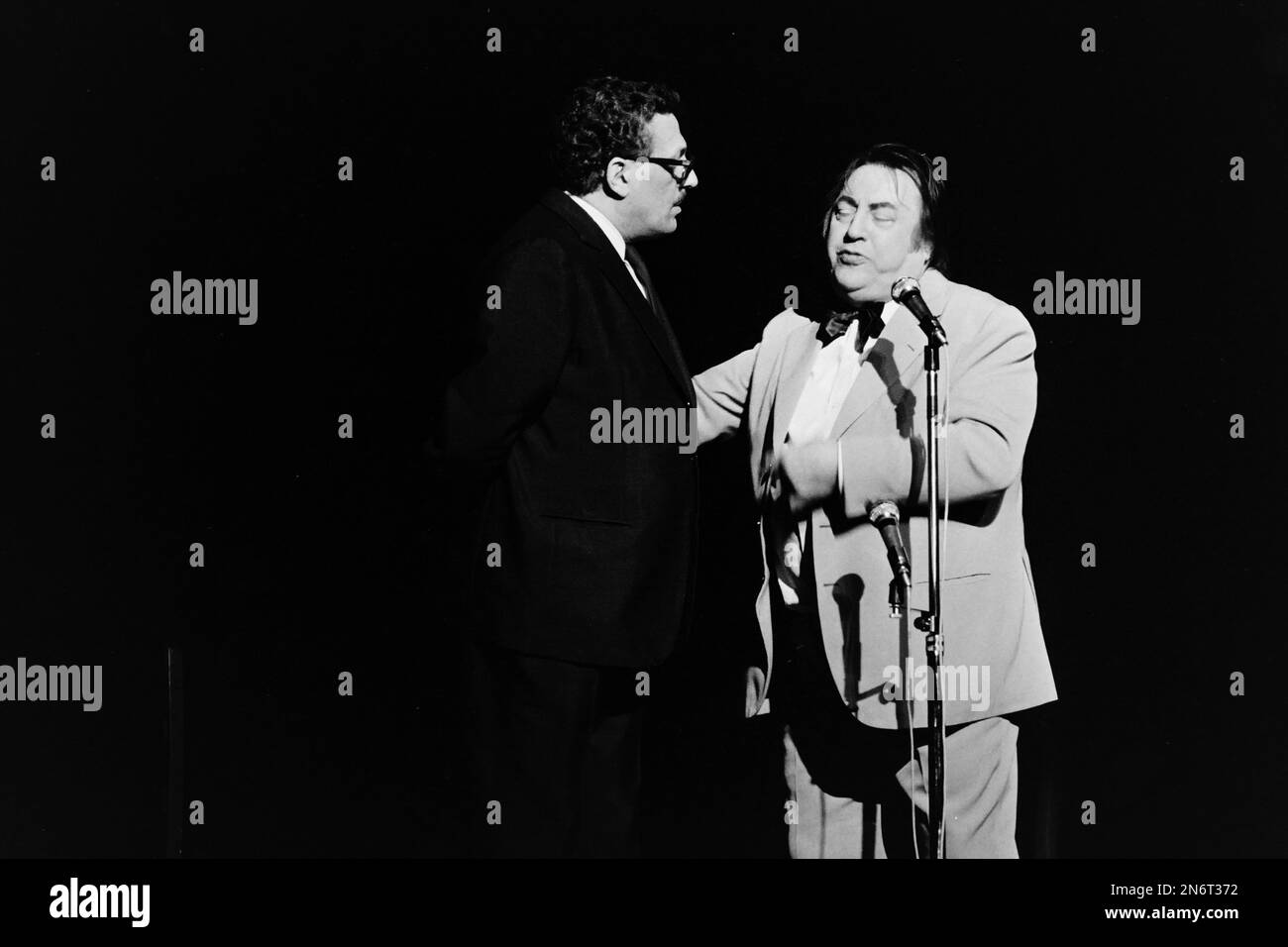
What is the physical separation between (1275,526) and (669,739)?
1.81 meters

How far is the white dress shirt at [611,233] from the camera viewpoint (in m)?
3.40

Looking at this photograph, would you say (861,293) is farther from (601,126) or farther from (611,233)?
(601,126)

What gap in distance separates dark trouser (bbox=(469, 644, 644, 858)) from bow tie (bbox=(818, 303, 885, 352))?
1.05 metres

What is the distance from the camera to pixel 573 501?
133 inches

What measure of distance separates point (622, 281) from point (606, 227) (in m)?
0.18

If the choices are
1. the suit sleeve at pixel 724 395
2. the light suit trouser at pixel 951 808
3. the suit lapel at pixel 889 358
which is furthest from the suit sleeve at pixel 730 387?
the light suit trouser at pixel 951 808

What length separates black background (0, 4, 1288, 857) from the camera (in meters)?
3.62

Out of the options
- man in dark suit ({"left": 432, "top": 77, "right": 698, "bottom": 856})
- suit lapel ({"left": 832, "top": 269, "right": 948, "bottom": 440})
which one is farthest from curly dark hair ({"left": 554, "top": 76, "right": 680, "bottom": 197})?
suit lapel ({"left": 832, "top": 269, "right": 948, "bottom": 440})

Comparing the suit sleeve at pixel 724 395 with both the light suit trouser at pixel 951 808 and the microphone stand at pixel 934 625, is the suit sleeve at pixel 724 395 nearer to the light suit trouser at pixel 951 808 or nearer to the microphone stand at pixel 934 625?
the microphone stand at pixel 934 625

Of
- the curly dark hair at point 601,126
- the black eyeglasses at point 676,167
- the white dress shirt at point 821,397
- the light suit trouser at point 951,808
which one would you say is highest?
the curly dark hair at point 601,126
